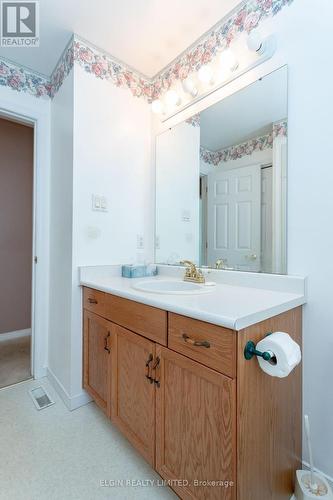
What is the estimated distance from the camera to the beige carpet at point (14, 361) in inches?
77.0

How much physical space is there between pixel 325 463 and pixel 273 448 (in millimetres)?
362

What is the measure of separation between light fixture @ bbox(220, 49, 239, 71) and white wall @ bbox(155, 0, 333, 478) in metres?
0.25

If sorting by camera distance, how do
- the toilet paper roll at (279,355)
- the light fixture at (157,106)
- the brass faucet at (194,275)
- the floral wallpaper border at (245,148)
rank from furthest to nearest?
the light fixture at (157,106), the brass faucet at (194,275), the floral wallpaper border at (245,148), the toilet paper roll at (279,355)

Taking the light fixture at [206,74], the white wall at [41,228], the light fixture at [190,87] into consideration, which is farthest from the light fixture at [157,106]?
the white wall at [41,228]

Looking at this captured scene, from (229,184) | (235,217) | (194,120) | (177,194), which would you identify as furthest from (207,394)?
(194,120)

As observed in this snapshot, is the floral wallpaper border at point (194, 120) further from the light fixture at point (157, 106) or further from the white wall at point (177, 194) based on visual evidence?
the light fixture at point (157, 106)

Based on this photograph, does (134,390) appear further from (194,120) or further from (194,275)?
(194,120)

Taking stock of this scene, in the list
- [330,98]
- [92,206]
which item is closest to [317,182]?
[330,98]

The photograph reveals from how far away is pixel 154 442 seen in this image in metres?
1.05

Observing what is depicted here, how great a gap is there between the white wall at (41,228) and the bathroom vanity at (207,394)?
0.98 meters

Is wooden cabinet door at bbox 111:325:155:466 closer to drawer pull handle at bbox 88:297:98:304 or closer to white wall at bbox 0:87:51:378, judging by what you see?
drawer pull handle at bbox 88:297:98:304

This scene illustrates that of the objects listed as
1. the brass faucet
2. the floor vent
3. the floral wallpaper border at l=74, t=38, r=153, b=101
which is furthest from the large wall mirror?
the floor vent

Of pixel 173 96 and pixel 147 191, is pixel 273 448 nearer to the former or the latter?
pixel 147 191

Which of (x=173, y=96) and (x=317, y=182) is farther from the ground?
(x=173, y=96)
